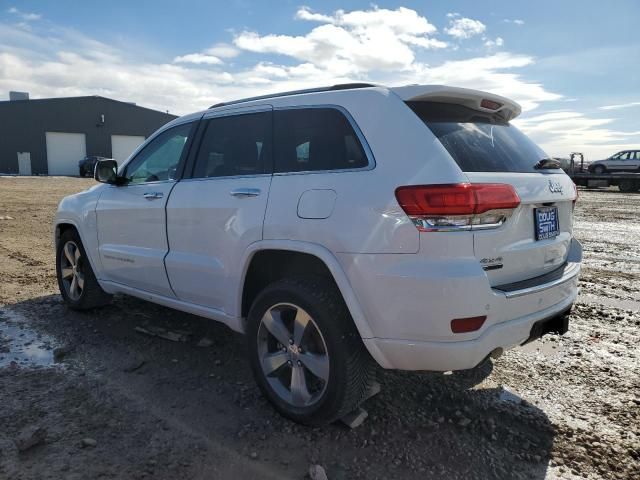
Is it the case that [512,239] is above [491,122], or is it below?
below

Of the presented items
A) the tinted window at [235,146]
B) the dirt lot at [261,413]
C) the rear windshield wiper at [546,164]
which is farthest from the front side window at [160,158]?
the rear windshield wiper at [546,164]

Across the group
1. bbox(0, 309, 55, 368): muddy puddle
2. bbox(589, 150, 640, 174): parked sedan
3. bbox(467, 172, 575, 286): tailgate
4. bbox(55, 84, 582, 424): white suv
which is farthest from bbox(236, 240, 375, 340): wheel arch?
→ bbox(589, 150, 640, 174): parked sedan

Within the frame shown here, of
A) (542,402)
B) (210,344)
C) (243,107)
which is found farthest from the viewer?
(210,344)

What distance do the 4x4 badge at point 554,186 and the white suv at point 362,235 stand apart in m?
0.04

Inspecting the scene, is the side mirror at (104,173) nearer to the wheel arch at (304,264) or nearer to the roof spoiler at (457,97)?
the wheel arch at (304,264)

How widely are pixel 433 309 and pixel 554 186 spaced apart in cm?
123

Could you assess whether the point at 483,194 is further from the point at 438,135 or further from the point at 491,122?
the point at 491,122

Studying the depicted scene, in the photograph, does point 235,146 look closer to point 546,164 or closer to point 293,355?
point 293,355

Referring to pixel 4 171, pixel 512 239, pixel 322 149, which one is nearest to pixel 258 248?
pixel 322 149

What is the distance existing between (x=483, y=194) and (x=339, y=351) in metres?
1.11

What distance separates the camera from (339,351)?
273cm

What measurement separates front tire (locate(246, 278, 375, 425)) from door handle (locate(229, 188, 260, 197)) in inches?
23.4

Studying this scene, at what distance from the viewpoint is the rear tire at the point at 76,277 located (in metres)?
4.94

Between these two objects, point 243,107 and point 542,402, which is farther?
point 243,107
